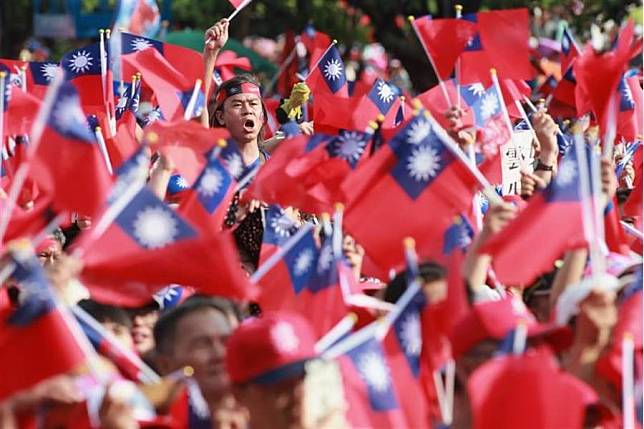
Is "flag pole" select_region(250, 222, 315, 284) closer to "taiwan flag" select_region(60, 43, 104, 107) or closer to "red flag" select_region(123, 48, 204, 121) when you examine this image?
"red flag" select_region(123, 48, 204, 121)

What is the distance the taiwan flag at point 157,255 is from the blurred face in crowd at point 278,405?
0.75 metres

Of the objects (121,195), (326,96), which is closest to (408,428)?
(121,195)

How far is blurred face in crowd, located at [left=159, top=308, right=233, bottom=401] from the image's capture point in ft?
17.9

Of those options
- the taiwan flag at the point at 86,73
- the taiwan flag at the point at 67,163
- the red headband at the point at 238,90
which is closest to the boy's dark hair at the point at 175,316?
the taiwan flag at the point at 67,163

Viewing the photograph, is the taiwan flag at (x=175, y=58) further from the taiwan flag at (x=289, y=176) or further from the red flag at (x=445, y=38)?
the taiwan flag at (x=289, y=176)

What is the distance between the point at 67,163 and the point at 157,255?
1.48 ft

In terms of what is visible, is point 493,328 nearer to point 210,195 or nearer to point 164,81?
point 210,195

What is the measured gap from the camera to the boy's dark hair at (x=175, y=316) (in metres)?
5.73

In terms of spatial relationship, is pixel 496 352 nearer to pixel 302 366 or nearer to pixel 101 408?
pixel 302 366

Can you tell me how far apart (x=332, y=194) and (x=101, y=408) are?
2462mm

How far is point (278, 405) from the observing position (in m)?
5.07

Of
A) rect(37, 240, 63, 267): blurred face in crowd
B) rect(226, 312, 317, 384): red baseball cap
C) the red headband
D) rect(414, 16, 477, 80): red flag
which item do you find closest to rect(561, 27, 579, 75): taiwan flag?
rect(414, 16, 477, 80): red flag

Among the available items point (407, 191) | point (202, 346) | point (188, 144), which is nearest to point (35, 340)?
point (202, 346)

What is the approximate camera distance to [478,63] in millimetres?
9844
